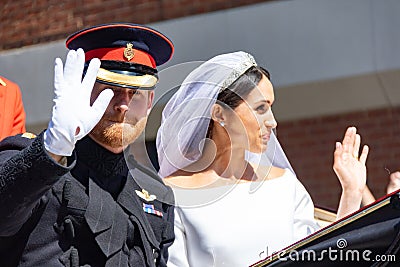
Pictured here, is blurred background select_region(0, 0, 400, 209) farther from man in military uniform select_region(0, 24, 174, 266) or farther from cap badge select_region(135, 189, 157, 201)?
cap badge select_region(135, 189, 157, 201)

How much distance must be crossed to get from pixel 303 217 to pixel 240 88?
1.61 ft

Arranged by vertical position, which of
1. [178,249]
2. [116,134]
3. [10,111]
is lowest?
[178,249]

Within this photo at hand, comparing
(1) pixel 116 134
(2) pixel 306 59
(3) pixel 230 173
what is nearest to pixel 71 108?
(1) pixel 116 134

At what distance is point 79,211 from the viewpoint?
8.75 feet

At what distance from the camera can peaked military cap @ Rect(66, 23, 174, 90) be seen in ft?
9.32

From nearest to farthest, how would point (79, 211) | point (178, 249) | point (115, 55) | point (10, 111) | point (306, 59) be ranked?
1. point (79, 211)
2. point (115, 55)
3. point (178, 249)
4. point (10, 111)
5. point (306, 59)

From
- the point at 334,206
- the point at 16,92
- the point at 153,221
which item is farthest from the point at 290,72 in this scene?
the point at 153,221

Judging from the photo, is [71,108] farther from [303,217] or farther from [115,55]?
[303,217]

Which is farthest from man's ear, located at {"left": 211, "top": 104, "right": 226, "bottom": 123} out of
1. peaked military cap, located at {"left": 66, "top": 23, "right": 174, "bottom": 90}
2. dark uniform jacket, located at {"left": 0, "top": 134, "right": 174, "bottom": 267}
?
dark uniform jacket, located at {"left": 0, "top": 134, "right": 174, "bottom": 267}

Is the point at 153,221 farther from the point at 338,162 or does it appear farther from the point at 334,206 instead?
the point at 334,206

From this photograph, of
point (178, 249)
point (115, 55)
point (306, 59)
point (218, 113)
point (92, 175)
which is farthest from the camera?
point (306, 59)

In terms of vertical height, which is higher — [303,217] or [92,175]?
[92,175]

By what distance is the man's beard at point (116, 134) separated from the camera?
2.75 m

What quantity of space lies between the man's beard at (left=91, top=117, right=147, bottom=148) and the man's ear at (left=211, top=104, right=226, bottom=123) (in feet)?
1.62
